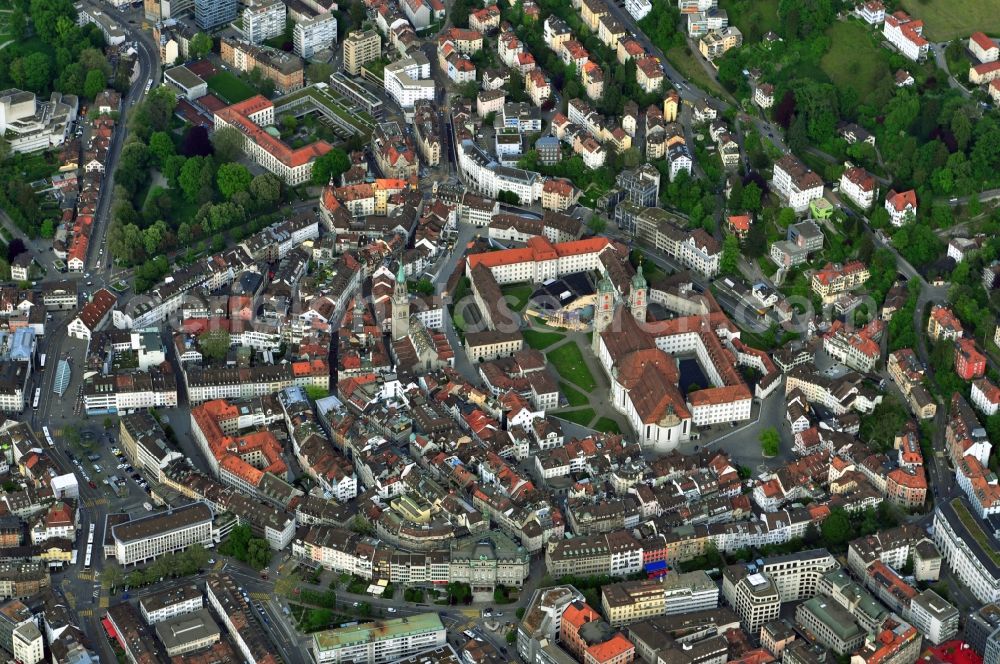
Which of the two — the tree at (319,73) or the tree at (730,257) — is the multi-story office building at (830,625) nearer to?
the tree at (730,257)

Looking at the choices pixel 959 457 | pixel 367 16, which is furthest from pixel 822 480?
pixel 367 16

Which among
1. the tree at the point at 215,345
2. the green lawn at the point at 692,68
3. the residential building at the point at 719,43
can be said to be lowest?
the tree at the point at 215,345

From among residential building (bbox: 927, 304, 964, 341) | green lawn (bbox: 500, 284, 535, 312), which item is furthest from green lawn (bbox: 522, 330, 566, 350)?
residential building (bbox: 927, 304, 964, 341)

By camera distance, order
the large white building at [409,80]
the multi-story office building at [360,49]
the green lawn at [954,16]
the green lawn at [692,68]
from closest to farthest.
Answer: the green lawn at [954,16] → the green lawn at [692,68] → the large white building at [409,80] → the multi-story office building at [360,49]

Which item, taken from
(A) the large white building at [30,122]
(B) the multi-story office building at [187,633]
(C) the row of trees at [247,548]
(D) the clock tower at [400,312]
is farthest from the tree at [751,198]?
(B) the multi-story office building at [187,633]

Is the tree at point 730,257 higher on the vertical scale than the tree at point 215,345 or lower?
higher
